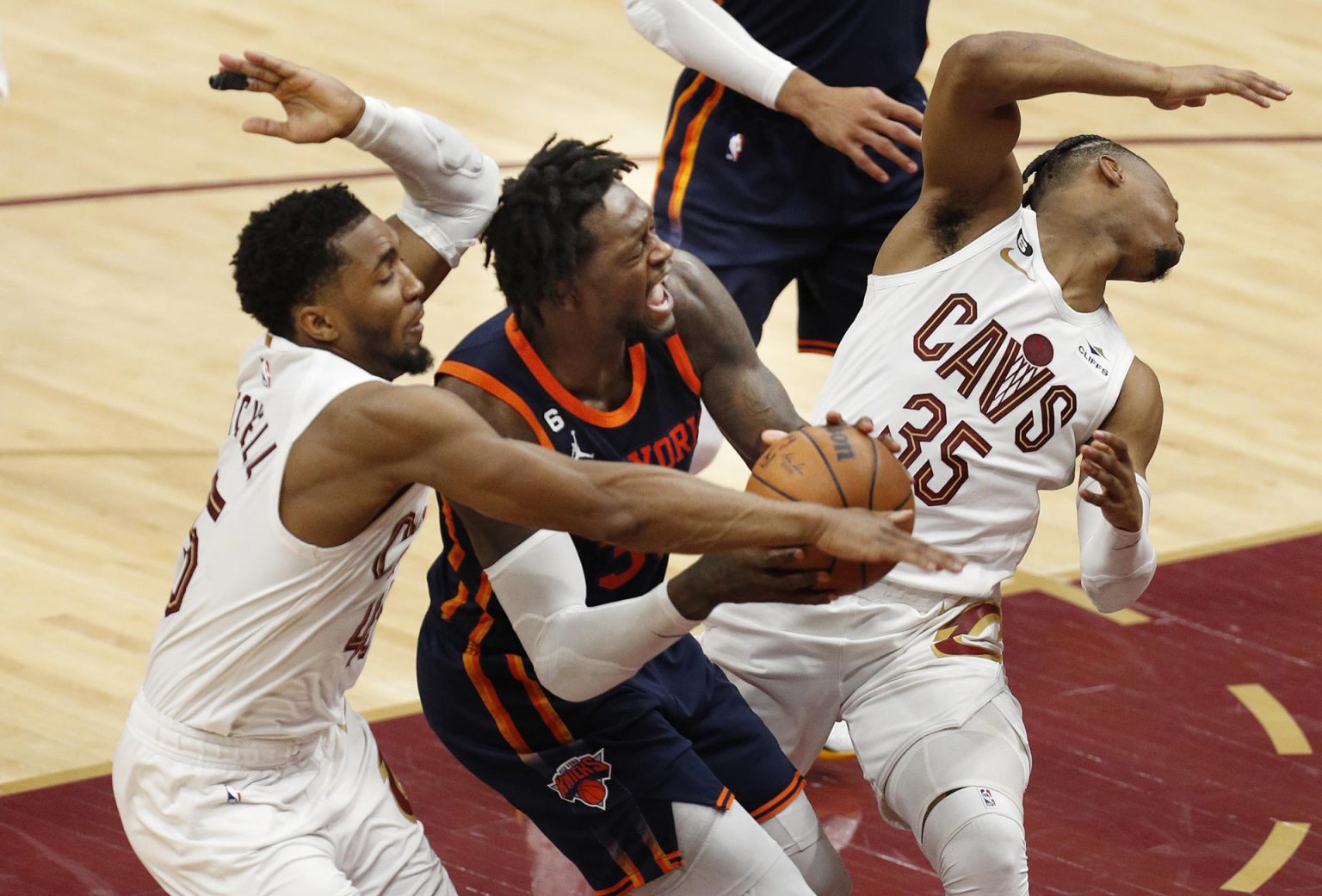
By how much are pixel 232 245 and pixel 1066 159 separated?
17.0 ft

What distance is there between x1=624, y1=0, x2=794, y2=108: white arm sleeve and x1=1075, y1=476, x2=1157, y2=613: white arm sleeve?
1578 mm

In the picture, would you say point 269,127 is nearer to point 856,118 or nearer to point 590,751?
point 590,751

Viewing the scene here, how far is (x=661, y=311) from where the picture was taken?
14.2ft

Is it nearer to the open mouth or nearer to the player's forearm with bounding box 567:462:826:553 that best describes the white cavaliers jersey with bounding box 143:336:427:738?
the player's forearm with bounding box 567:462:826:553

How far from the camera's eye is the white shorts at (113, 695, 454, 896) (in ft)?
13.4

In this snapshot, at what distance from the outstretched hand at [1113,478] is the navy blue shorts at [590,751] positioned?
97 cm

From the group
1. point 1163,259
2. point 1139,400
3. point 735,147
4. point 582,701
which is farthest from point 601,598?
point 735,147

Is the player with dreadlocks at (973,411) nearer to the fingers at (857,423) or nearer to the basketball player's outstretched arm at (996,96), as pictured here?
the basketball player's outstretched arm at (996,96)

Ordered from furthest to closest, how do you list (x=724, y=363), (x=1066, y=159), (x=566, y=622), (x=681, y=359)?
1. (x=1066, y=159)
2. (x=724, y=363)
3. (x=681, y=359)
4. (x=566, y=622)

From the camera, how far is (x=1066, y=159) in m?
5.08

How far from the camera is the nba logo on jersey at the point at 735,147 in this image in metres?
6.13

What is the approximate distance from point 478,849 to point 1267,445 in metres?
4.27

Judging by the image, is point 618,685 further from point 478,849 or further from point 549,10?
point 549,10

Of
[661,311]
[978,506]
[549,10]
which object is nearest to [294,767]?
[661,311]
